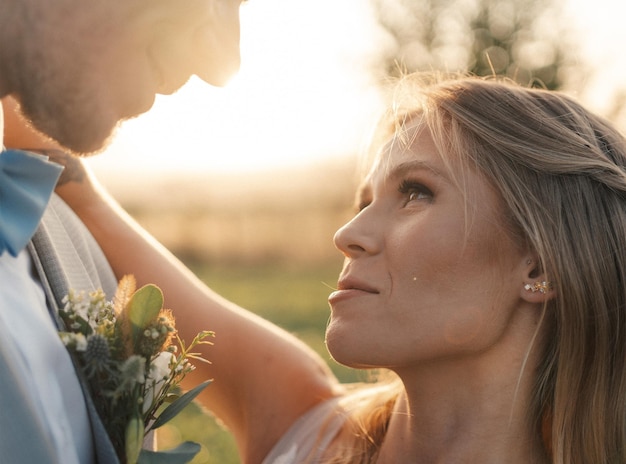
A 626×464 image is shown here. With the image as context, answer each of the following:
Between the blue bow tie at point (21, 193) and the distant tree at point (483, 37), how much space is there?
20735 mm

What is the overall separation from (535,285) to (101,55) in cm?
156

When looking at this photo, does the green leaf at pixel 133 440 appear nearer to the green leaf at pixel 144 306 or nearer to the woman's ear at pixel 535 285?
the green leaf at pixel 144 306

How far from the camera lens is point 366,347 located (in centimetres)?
271

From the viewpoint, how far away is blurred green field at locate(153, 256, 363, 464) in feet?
26.4

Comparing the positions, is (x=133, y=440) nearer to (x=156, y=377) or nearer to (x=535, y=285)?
(x=156, y=377)

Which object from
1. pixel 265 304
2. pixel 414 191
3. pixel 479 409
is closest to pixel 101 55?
pixel 414 191

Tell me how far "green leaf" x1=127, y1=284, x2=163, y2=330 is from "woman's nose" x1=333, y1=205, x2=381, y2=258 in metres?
0.77

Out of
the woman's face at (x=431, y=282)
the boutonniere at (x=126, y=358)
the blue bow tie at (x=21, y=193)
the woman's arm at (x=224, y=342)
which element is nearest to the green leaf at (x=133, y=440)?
the boutonniere at (x=126, y=358)

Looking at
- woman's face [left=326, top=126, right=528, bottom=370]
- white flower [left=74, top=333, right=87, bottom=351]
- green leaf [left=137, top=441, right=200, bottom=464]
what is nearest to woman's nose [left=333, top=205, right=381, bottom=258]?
woman's face [left=326, top=126, right=528, bottom=370]

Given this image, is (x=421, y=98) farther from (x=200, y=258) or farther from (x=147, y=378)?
(x=200, y=258)

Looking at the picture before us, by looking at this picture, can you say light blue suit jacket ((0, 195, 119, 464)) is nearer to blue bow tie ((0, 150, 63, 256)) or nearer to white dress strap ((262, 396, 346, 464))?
blue bow tie ((0, 150, 63, 256))

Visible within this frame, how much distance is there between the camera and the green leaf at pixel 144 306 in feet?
7.39

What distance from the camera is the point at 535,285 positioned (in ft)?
9.05

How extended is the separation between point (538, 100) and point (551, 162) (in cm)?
30
